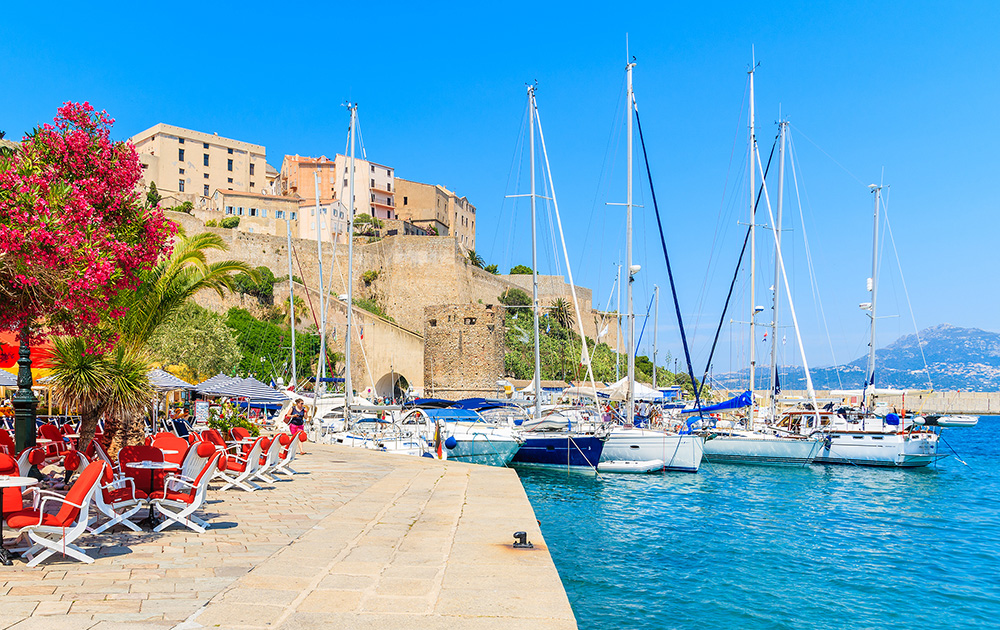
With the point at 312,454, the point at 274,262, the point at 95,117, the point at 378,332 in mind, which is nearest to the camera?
the point at 95,117

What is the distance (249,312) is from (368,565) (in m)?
45.0

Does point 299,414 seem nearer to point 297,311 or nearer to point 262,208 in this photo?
point 297,311

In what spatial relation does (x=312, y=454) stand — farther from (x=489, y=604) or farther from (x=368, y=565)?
(x=489, y=604)

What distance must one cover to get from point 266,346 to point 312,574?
3946 cm

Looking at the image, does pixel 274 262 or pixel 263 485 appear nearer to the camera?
pixel 263 485

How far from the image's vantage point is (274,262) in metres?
53.2

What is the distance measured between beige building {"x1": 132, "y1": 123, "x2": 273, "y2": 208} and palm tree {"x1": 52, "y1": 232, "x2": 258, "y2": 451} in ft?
195

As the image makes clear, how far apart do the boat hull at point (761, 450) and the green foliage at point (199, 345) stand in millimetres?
20877

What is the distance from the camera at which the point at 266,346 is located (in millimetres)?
42875

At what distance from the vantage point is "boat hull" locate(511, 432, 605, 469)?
20703mm

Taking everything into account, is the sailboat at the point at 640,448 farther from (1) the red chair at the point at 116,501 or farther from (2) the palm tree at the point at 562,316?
(2) the palm tree at the point at 562,316

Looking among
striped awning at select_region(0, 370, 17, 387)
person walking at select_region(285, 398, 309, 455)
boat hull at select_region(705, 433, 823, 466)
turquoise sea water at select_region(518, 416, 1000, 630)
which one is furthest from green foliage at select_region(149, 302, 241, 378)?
boat hull at select_region(705, 433, 823, 466)

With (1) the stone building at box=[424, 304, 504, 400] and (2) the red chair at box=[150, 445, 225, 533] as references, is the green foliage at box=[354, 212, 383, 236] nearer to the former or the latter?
(1) the stone building at box=[424, 304, 504, 400]

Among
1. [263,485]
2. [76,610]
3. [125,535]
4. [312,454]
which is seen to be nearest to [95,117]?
[125,535]
